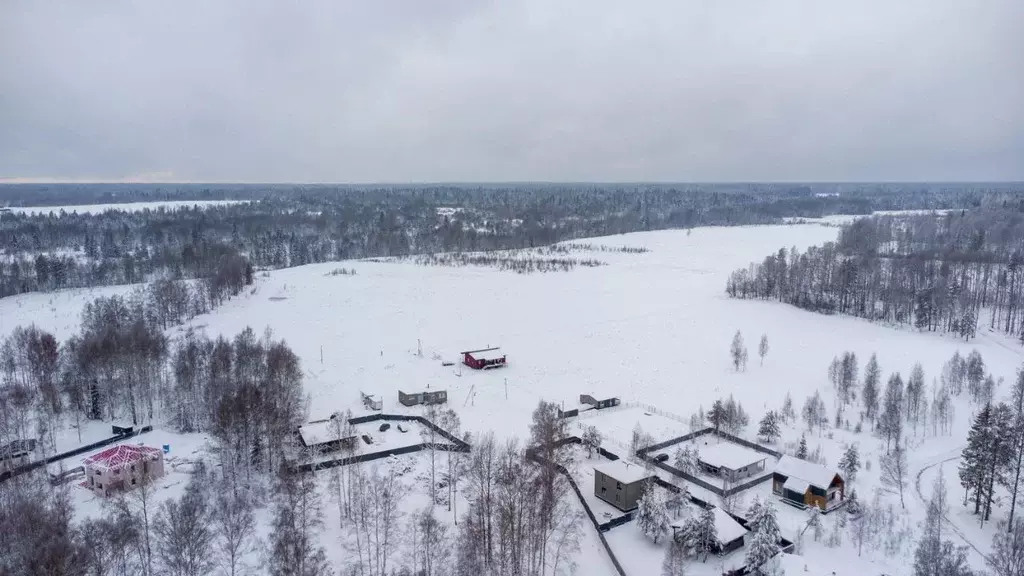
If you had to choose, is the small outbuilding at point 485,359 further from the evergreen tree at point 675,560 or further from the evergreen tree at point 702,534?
the evergreen tree at point 702,534

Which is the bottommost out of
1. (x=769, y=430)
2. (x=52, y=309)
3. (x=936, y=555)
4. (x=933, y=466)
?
(x=933, y=466)

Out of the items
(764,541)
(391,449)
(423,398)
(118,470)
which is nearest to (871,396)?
(764,541)

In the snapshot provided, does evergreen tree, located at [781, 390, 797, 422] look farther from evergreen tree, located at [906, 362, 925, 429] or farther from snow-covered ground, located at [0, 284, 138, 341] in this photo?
snow-covered ground, located at [0, 284, 138, 341]

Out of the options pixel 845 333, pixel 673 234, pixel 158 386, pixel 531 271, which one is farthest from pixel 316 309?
pixel 673 234

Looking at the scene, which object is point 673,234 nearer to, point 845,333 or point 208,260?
point 845,333

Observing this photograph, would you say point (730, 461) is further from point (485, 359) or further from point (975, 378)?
point (975, 378)

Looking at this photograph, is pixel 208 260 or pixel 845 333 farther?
pixel 208 260
